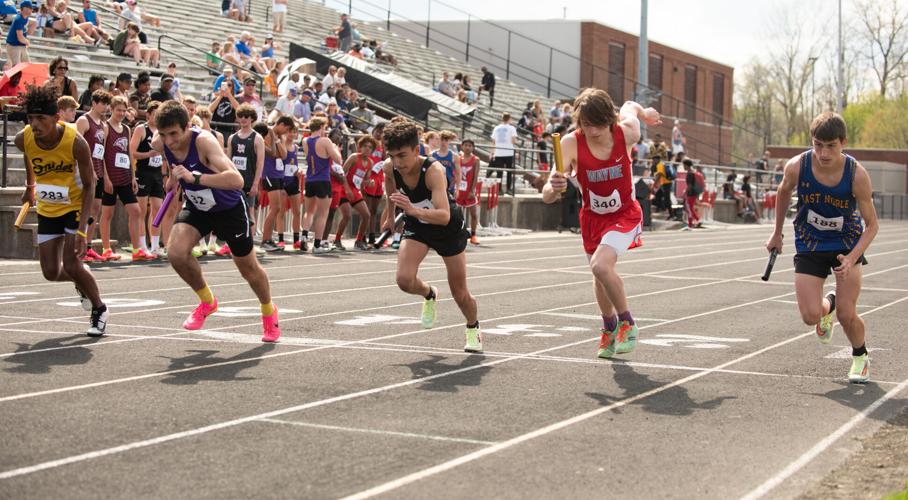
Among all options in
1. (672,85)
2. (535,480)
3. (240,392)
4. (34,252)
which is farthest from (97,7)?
(672,85)

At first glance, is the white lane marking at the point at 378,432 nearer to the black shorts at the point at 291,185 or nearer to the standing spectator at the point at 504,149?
the black shorts at the point at 291,185

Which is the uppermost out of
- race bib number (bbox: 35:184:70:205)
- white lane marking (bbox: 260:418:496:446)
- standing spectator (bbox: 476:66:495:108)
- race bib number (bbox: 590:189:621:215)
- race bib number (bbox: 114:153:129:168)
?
standing spectator (bbox: 476:66:495:108)

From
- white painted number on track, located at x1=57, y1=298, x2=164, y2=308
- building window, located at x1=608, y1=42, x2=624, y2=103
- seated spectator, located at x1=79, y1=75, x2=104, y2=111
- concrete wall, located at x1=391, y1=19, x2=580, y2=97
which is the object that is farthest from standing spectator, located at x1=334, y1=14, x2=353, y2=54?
white painted number on track, located at x1=57, y1=298, x2=164, y2=308

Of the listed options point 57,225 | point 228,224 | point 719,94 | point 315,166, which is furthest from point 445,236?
point 719,94

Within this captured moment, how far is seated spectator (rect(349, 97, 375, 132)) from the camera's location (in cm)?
2766

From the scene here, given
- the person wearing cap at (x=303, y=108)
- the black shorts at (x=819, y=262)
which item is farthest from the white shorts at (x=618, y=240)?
the person wearing cap at (x=303, y=108)

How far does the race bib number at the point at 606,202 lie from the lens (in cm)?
905

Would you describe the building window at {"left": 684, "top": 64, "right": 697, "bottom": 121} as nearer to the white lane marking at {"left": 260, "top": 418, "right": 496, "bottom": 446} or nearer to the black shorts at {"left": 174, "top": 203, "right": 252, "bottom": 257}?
the black shorts at {"left": 174, "top": 203, "right": 252, "bottom": 257}

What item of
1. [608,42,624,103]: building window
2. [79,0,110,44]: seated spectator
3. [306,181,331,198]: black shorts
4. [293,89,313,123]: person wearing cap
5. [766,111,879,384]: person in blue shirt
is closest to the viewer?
[766,111,879,384]: person in blue shirt

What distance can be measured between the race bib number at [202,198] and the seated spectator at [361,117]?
17820 millimetres

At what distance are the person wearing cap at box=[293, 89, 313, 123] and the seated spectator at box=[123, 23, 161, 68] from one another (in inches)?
132

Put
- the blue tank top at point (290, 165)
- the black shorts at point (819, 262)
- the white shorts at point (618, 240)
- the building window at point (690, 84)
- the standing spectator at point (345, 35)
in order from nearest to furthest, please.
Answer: the black shorts at point (819, 262), the white shorts at point (618, 240), the blue tank top at point (290, 165), the standing spectator at point (345, 35), the building window at point (690, 84)

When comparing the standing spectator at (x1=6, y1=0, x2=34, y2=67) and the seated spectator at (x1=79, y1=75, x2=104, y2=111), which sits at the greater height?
the standing spectator at (x1=6, y1=0, x2=34, y2=67)

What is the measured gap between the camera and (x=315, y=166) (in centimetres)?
1977
